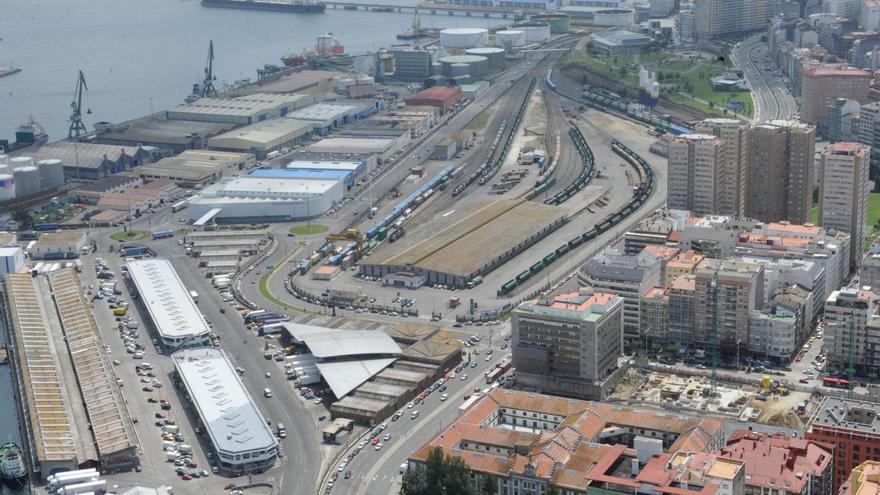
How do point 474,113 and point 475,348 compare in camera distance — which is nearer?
point 475,348

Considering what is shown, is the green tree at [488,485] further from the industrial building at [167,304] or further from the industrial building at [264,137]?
the industrial building at [264,137]

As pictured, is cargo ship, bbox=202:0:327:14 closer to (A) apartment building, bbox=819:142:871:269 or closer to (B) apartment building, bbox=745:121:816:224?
(B) apartment building, bbox=745:121:816:224

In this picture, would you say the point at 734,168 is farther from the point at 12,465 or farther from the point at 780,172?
the point at 12,465

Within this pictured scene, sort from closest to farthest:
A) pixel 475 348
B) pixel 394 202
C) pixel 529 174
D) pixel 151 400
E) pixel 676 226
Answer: pixel 151 400
pixel 475 348
pixel 676 226
pixel 394 202
pixel 529 174

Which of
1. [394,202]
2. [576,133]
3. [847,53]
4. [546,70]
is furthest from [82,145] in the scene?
[847,53]

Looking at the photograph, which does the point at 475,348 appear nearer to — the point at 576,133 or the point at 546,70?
the point at 576,133

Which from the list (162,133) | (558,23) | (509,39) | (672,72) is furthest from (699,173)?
(558,23)

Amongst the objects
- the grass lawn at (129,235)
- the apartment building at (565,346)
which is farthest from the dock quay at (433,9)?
the apartment building at (565,346)
